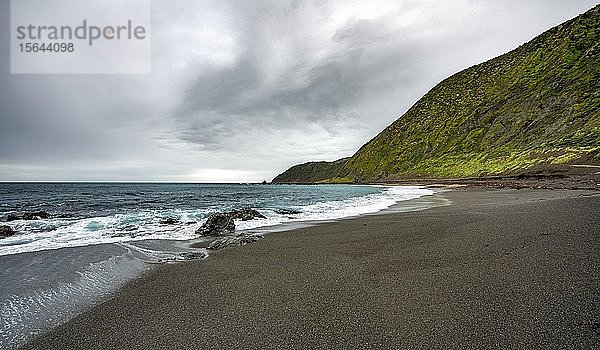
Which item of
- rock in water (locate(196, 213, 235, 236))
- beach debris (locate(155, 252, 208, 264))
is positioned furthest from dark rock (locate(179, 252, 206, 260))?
rock in water (locate(196, 213, 235, 236))

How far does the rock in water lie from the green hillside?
46.6 meters

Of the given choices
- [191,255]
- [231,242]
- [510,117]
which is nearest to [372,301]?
[191,255]

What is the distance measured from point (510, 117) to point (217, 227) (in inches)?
3282

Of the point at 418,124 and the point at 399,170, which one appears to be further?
the point at 418,124

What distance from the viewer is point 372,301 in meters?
4.36

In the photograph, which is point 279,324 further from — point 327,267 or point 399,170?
point 399,170

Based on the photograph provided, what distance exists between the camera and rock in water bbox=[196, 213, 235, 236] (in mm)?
12023

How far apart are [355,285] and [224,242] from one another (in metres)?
5.53

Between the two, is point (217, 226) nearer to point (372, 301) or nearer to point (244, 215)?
point (244, 215)

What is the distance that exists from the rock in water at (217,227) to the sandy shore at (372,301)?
468 cm

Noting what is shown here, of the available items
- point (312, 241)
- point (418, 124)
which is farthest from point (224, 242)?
point (418, 124)

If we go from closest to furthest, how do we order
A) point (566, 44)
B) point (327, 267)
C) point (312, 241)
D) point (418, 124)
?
Result: point (327, 267) < point (312, 241) < point (566, 44) < point (418, 124)

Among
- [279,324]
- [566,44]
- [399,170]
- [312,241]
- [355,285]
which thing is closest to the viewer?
[279,324]

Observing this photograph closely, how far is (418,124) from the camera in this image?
382 feet
